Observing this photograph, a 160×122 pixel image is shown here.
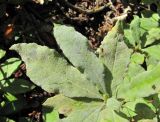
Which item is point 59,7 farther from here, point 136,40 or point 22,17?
point 136,40

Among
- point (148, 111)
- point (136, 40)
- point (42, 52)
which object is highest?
point (42, 52)

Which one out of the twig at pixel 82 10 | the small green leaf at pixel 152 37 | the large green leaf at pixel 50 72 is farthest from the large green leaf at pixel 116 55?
the twig at pixel 82 10

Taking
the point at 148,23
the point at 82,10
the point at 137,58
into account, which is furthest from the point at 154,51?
the point at 82,10

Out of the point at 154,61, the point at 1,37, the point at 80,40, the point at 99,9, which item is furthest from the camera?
the point at 99,9

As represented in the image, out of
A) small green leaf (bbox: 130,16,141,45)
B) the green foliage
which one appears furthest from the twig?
the green foliage

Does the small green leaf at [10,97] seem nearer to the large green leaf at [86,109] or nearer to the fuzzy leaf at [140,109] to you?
the large green leaf at [86,109]

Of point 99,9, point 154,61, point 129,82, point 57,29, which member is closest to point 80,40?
point 57,29

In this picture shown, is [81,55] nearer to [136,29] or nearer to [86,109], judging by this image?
[86,109]
